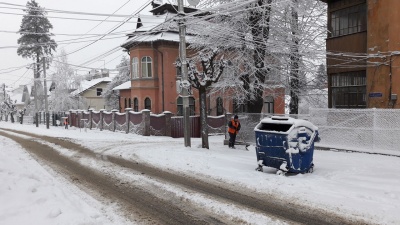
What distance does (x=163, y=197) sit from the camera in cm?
685

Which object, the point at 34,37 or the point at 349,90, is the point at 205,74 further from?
the point at 34,37

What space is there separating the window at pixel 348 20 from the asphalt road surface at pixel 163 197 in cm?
1132

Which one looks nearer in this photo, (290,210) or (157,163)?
(290,210)

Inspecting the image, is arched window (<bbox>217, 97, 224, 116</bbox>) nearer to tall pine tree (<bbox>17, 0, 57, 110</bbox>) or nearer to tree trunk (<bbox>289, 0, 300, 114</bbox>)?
tree trunk (<bbox>289, 0, 300, 114</bbox>)

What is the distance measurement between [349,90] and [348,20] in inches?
134

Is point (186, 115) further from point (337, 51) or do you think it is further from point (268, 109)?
point (268, 109)

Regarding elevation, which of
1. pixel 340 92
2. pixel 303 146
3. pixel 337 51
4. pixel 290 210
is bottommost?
pixel 290 210

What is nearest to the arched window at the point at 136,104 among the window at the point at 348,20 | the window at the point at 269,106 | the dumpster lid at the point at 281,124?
the window at the point at 269,106

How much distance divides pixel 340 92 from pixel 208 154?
803cm

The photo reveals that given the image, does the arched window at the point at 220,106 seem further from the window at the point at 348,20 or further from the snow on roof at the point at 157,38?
the window at the point at 348,20

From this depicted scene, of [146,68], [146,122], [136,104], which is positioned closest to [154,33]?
[146,68]

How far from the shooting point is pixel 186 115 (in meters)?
14.4

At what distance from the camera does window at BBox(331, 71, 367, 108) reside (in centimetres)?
1507

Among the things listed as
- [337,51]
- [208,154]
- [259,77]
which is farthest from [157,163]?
[337,51]
